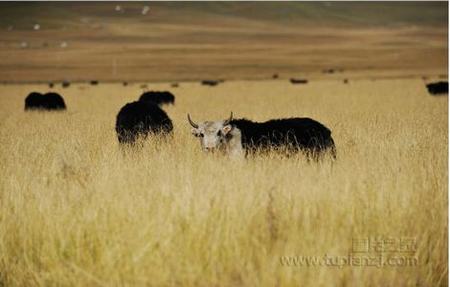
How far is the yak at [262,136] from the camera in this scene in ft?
28.3

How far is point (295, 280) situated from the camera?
4348 millimetres

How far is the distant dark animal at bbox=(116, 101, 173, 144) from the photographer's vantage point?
1183 cm

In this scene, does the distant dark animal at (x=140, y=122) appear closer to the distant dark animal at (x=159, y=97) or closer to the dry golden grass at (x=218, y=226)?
the dry golden grass at (x=218, y=226)

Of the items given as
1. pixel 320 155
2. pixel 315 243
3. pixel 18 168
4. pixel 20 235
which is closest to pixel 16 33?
pixel 18 168

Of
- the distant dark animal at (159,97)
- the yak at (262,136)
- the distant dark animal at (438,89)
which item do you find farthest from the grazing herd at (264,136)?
the distant dark animal at (438,89)

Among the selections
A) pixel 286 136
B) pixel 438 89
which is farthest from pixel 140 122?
pixel 438 89

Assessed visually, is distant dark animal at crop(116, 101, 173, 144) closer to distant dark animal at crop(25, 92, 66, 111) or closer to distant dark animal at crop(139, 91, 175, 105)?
distant dark animal at crop(25, 92, 66, 111)

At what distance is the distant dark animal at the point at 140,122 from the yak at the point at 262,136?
9.61 feet

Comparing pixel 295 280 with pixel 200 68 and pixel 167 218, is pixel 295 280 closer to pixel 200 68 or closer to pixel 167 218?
pixel 167 218

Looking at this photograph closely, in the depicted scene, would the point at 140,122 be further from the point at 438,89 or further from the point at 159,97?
the point at 438,89

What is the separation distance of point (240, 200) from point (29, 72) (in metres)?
94.4

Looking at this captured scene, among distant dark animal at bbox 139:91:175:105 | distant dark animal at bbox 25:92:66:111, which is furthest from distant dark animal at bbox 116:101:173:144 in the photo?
distant dark animal at bbox 139:91:175:105

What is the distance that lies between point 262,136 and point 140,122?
156 inches

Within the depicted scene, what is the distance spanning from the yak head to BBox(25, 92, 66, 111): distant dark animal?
16.5 meters
